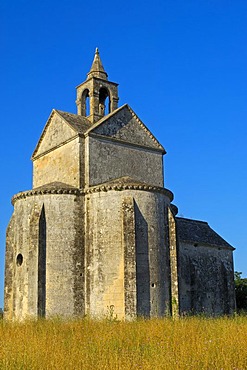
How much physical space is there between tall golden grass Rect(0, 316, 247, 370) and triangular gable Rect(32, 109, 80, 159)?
1446 centimetres

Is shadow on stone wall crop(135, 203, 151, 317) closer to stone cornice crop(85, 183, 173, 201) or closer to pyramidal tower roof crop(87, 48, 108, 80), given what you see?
stone cornice crop(85, 183, 173, 201)

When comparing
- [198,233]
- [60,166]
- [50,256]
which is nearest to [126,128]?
[60,166]

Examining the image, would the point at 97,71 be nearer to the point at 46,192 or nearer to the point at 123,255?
the point at 46,192

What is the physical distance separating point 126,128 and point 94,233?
7.06 meters

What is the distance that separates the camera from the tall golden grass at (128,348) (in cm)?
916

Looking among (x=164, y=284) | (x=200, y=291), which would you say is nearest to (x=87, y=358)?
(x=164, y=284)

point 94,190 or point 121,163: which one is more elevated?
point 121,163

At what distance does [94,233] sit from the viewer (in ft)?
78.4

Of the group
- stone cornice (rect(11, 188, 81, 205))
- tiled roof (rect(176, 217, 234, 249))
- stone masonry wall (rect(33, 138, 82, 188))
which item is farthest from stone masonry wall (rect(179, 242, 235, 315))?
stone cornice (rect(11, 188, 81, 205))

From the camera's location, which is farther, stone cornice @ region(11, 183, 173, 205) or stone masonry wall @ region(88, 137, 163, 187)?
stone masonry wall @ region(88, 137, 163, 187)

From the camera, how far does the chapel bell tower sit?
28547mm

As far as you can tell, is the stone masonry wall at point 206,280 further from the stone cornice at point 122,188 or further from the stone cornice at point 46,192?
the stone cornice at point 46,192

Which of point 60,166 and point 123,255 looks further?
point 60,166

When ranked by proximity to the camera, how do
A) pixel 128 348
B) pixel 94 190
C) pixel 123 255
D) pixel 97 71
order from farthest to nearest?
pixel 97 71 → pixel 94 190 → pixel 123 255 → pixel 128 348
